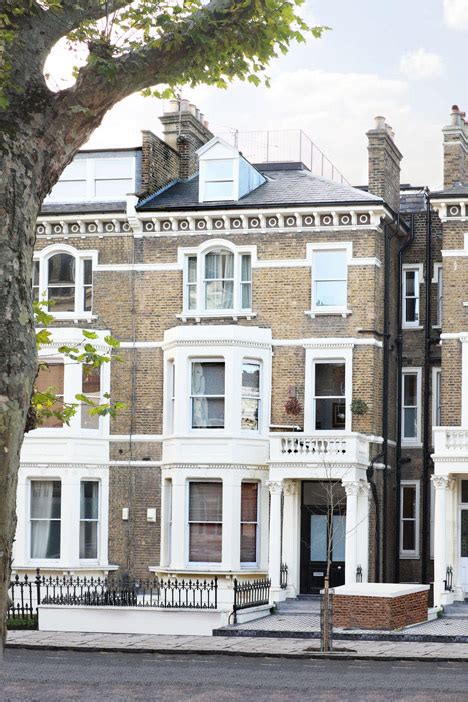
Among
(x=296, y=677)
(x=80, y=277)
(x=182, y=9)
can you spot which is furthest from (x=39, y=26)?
(x=80, y=277)

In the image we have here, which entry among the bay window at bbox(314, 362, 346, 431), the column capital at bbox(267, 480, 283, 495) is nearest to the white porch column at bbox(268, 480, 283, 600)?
the column capital at bbox(267, 480, 283, 495)

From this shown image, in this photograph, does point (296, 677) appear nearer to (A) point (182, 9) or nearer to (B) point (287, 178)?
(A) point (182, 9)

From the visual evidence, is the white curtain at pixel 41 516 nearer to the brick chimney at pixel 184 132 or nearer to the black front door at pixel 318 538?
the black front door at pixel 318 538

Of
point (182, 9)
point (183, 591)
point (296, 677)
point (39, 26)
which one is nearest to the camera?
point (39, 26)

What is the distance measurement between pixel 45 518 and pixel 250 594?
6.68 metres

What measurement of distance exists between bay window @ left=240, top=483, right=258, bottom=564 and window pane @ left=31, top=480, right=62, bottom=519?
16.7 ft

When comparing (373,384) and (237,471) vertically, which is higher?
(373,384)

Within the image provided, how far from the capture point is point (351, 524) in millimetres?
34781

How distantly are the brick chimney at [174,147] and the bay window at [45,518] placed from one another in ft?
28.5

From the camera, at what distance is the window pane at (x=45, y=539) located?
1457 inches

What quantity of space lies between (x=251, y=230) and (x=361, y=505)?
26.6 ft

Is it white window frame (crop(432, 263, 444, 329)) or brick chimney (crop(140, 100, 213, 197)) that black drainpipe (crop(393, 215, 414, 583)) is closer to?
white window frame (crop(432, 263, 444, 329))

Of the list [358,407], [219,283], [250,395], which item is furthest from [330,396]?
[219,283]

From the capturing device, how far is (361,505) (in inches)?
1404
